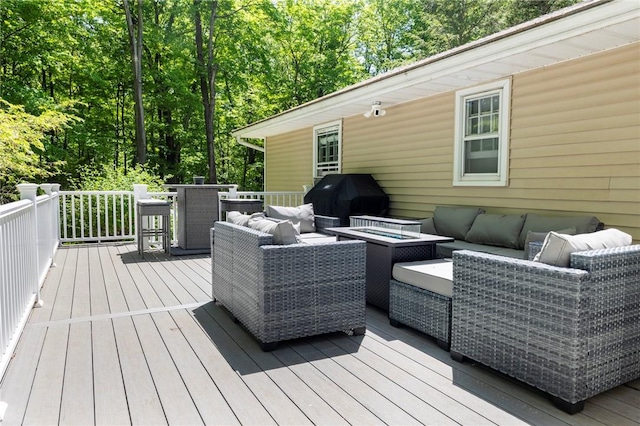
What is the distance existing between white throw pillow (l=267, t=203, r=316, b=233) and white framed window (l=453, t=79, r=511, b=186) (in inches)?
77.5

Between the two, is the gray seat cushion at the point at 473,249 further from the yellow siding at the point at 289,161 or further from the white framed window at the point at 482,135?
the yellow siding at the point at 289,161

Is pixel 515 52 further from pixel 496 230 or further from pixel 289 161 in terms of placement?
pixel 289 161

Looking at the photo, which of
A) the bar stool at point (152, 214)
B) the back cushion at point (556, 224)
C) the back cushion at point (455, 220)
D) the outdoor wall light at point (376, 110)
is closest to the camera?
the back cushion at point (556, 224)

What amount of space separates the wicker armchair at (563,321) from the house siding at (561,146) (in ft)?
6.58

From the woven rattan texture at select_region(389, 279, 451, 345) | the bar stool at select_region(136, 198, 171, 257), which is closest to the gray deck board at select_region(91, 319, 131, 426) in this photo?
the woven rattan texture at select_region(389, 279, 451, 345)

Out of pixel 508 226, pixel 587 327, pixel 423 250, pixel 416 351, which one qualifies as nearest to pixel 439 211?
pixel 508 226

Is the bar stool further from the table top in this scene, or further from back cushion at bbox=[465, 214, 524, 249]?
back cushion at bbox=[465, 214, 524, 249]

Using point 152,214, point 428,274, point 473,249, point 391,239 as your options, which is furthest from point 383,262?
point 152,214

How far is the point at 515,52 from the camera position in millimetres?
4055

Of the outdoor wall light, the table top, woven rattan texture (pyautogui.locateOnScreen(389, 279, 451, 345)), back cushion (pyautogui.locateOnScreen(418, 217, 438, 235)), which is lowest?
woven rattan texture (pyautogui.locateOnScreen(389, 279, 451, 345))

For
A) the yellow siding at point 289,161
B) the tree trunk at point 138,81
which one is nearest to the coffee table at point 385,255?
the yellow siding at point 289,161

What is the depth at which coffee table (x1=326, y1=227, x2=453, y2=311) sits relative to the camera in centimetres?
356

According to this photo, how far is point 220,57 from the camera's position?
15.6m

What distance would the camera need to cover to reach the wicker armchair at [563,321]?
214 centimetres
